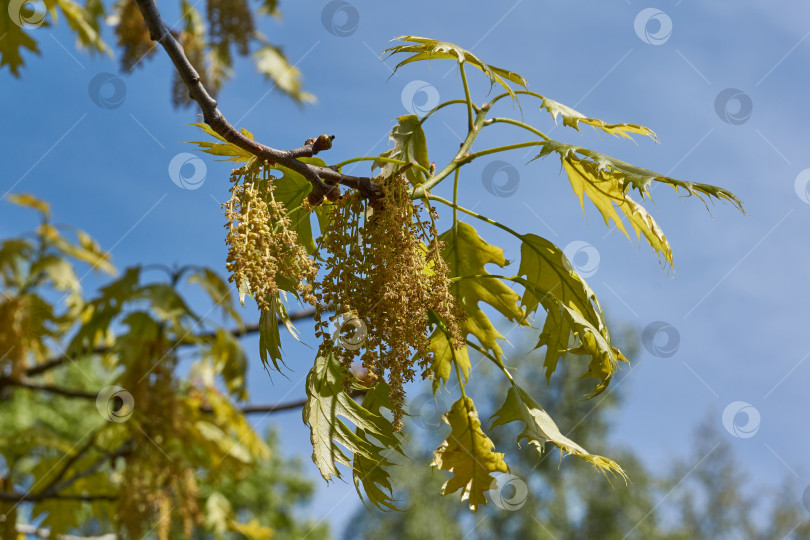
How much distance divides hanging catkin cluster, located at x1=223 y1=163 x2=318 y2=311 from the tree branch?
0.06m

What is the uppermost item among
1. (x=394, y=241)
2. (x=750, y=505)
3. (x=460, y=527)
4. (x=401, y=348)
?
(x=750, y=505)

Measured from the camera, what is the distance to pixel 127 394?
313 centimetres

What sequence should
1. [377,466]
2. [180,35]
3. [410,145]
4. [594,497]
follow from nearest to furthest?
[377,466] → [410,145] → [180,35] → [594,497]

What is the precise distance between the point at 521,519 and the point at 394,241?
21715mm

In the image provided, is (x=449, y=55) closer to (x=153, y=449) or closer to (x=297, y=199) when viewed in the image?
(x=297, y=199)

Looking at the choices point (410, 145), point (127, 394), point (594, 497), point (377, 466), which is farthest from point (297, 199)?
point (594, 497)

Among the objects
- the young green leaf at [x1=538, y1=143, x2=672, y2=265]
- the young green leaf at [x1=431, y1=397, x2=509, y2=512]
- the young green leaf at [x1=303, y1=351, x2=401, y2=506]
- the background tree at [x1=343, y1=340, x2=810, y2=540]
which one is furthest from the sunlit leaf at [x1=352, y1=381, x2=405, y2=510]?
the background tree at [x1=343, y1=340, x2=810, y2=540]

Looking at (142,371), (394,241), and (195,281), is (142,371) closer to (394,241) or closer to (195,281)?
(195,281)

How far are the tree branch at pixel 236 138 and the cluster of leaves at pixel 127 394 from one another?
81.8 inches

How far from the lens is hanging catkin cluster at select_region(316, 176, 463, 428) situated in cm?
122

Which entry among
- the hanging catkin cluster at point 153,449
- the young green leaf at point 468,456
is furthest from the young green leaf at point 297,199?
the hanging catkin cluster at point 153,449

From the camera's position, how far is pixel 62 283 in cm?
420

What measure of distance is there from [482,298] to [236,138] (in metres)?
0.67

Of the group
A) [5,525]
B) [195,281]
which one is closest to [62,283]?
[195,281]
